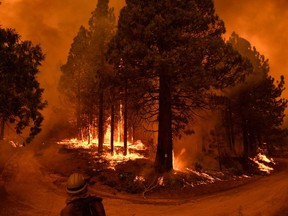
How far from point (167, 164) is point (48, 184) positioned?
7.33 metres

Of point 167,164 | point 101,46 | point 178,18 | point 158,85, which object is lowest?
point 167,164

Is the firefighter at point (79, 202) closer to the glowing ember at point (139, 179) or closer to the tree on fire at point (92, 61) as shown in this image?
the glowing ember at point (139, 179)

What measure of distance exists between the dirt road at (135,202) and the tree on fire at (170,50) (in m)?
5.59

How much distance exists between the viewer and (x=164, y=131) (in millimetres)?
19500

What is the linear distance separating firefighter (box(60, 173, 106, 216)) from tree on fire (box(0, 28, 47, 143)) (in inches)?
388

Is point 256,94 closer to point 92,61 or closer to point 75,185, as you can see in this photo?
point 92,61

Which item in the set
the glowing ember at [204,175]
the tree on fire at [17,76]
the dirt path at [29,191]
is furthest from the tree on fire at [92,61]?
the tree on fire at [17,76]

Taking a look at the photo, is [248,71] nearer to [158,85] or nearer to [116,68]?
[158,85]

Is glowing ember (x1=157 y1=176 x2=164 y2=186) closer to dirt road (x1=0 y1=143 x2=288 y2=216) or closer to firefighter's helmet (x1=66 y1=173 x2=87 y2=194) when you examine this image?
dirt road (x1=0 y1=143 x2=288 y2=216)

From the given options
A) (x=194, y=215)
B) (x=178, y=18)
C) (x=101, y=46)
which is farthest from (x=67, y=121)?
(x=194, y=215)

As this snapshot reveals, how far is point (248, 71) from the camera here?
1955 cm

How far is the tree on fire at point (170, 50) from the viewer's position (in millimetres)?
17922

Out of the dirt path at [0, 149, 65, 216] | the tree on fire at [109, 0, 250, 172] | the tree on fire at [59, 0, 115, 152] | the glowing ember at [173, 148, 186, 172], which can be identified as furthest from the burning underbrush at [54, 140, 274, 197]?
the tree on fire at [59, 0, 115, 152]

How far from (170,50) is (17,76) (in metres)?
9.50
